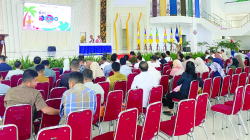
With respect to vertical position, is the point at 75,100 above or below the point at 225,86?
above

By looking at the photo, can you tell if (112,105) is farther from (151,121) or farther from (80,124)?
(80,124)

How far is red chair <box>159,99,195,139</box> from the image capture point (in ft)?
9.30

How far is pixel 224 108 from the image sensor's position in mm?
3865

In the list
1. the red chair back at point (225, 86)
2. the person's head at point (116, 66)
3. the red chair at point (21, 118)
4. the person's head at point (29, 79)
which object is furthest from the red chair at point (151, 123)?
the red chair back at point (225, 86)

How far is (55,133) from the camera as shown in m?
1.92

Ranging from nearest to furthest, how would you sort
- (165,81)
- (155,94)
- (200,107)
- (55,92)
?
(200,107)
(55,92)
(155,94)
(165,81)

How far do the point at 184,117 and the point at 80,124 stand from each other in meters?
1.28

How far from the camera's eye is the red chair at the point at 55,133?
1.84 m

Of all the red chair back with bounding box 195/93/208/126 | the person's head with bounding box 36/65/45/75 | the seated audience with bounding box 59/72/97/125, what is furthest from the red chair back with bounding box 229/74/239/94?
the person's head with bounding box 36/65/45/75

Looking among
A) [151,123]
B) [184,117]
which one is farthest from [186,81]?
[151,123]

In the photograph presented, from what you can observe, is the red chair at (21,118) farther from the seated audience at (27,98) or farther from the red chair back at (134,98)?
the red chair back at (134,98)

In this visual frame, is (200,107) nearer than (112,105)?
Yes

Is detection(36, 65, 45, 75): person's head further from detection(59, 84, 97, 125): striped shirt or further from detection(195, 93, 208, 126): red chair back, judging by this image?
detection(195, 93, 208, 126): red chair back

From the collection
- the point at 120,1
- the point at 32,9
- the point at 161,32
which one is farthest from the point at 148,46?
the point at 32,9
